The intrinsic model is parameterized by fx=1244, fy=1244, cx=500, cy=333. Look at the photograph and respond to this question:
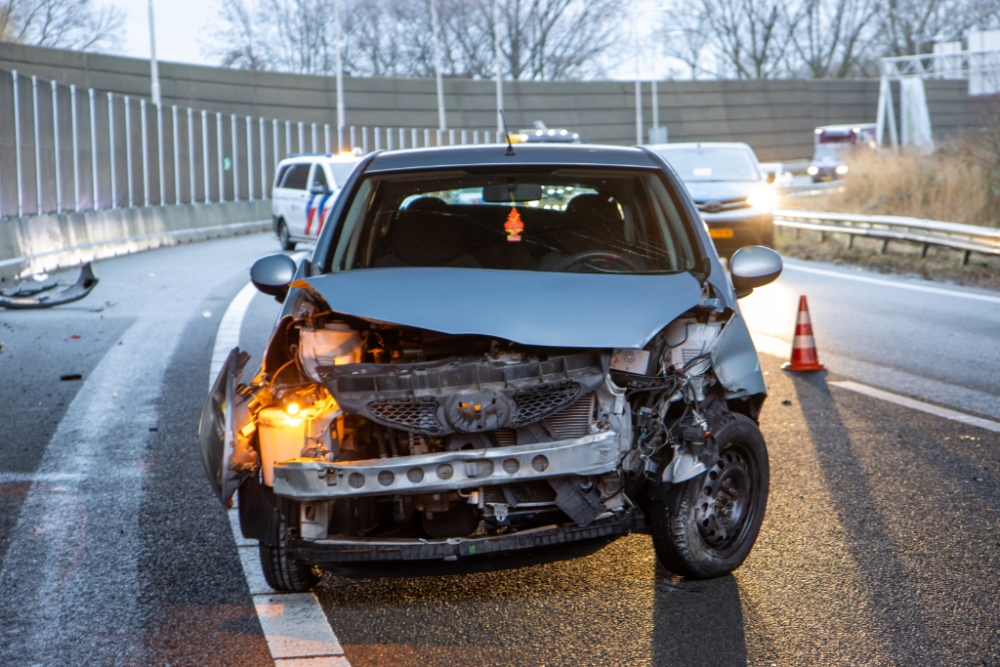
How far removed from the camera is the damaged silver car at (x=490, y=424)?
392 centimetres

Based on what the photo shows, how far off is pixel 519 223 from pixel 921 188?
20963 millimetres

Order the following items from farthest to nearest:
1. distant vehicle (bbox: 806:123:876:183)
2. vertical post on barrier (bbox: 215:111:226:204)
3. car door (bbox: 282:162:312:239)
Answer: distant vehicle (bbox: 806:123:876:183) → vertical post on barrier (bbox: 215:111:226:204) → car door (bbox: 282:162:312:239)

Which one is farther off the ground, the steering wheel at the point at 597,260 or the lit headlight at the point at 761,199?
the steering wheel at the point at 597,260

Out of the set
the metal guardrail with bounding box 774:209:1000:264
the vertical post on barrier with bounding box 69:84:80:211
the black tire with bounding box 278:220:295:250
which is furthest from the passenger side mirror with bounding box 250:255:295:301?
the black tire with bounding box 278:220:295:250

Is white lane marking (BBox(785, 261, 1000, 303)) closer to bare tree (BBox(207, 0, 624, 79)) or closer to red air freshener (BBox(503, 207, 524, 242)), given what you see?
red air freshener (BBox(503, 207, 524, 242))

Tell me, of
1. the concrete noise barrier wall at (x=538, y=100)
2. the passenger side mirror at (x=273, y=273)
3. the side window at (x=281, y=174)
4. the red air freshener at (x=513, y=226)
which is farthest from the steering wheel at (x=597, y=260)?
the concrete noise barrier wall at (x=538, y=100)

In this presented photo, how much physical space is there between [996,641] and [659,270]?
198 cm

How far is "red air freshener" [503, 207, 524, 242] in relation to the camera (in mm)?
5465

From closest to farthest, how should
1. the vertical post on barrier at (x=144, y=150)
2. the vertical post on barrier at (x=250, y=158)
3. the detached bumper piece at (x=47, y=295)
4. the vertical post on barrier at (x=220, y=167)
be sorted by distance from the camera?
the detached bumper piece at (x=47, y=295) → the vertical post on barrier at (x=144, y=150) → the vertical post on barrier at (x=220, y=167) → the vertical post on barrier at (x=250, y=158)

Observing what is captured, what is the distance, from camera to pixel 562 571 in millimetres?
4637

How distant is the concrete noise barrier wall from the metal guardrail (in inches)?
608

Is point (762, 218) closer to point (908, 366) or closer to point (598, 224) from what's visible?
point (908, 366)

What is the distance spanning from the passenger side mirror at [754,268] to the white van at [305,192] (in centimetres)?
1538

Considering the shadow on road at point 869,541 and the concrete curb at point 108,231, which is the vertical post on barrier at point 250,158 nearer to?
the concrete curb at point 108,231
